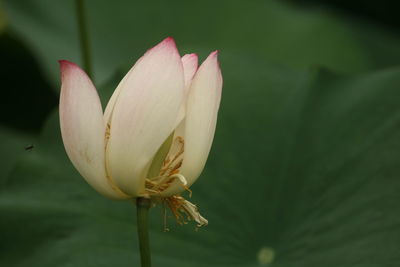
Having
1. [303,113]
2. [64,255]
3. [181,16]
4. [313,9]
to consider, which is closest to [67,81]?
[64,255]

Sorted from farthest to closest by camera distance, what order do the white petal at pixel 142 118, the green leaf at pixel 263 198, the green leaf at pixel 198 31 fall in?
the green leaf at pixel 198 31 < the green leaf at pixel 263 198 < the white petal at pixel 142 118

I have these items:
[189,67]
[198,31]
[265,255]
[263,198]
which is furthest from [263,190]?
[198,31]

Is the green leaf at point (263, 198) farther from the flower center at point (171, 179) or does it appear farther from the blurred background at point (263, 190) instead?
the flower center at point (171, 179)

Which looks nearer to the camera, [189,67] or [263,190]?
[189,67]

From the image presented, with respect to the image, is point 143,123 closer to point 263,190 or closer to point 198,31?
point 263,190

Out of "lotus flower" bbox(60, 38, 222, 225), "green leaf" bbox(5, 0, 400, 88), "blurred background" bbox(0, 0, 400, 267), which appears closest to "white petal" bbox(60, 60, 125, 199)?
"lotus flower" bbox(60, 38, 222, 225)

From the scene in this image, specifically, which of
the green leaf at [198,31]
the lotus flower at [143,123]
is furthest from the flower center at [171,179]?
the green leaf at [198,31]
